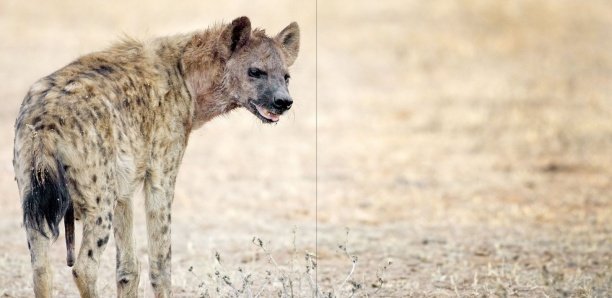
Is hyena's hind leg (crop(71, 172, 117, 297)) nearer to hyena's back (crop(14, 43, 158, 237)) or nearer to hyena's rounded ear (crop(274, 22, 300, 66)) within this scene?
hyena's back (crop(14, 43, 158, 237))

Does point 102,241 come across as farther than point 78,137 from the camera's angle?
Yes

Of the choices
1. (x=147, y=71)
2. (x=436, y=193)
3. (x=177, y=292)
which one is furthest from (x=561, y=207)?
(x=147, y=71)

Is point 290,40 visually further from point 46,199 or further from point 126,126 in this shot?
point 46,199

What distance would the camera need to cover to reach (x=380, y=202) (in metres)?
12.6

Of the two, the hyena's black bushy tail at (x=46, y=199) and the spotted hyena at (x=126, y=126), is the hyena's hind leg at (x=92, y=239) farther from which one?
the hyena's black bushy tail at (x=46, y=199)

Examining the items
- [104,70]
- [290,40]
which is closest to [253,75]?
[290,40]

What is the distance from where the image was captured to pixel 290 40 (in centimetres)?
698

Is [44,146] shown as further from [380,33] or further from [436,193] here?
[380,33]

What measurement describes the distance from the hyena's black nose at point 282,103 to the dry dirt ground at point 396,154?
0.96 m

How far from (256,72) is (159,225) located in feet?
4.02

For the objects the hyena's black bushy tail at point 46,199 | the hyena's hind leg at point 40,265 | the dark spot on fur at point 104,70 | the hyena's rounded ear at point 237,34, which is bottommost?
the hyena's hind leg at point 40,265

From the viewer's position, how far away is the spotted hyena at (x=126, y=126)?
4.91 m

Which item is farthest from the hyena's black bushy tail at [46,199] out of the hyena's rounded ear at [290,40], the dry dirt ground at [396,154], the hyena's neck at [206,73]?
the hyena's rounded ear at [290,40]

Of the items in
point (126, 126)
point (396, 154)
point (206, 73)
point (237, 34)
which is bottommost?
point (126, 126)
